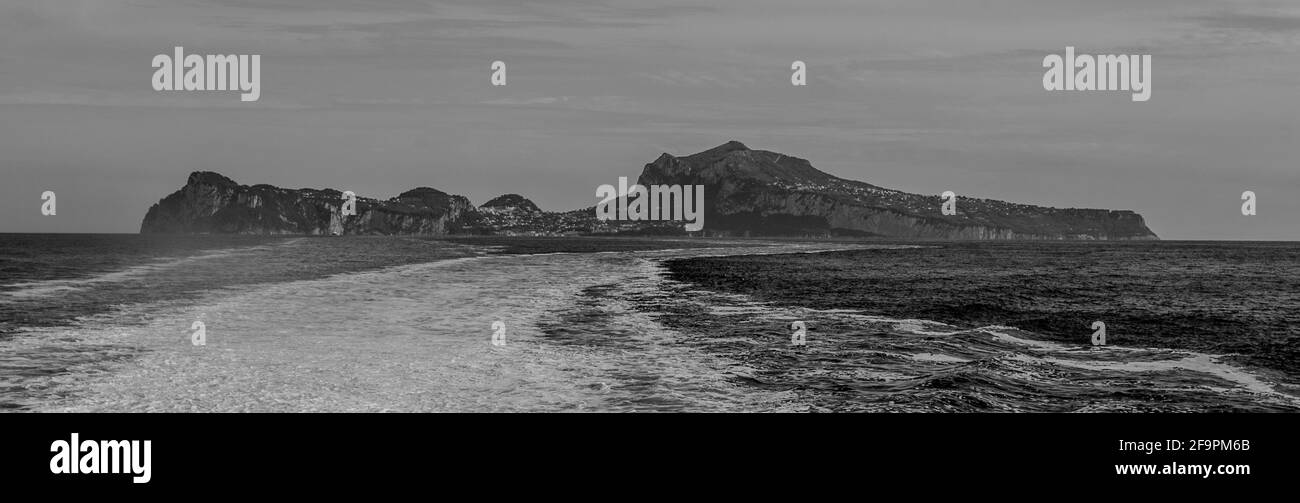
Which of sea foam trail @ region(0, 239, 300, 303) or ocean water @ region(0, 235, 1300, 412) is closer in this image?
ocean water @ region(0, 235, 1300, 412)

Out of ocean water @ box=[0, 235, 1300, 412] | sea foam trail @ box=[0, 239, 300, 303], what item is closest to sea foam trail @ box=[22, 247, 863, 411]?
ocean water @ box=[0, 235, 1300, 412]

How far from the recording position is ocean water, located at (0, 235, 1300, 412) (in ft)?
59.5

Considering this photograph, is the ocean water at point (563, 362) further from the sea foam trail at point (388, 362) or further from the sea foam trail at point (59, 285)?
the sea foam trail at point (59, 285)

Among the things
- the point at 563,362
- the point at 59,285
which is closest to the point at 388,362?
the point at 563,362

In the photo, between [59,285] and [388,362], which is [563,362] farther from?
[59,285]

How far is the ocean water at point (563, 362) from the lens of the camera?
18.1 m

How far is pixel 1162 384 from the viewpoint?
2038 centimetres

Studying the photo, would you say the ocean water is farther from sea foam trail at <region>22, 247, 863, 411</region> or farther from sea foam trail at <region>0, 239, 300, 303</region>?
sea foam trail at <region>0, 239, 300, 303</region>

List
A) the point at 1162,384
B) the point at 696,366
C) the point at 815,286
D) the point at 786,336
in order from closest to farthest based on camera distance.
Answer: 1. the point at 1162,384
2. the point at 696,366
3. the point at 786,336
4. the point at 815,286
